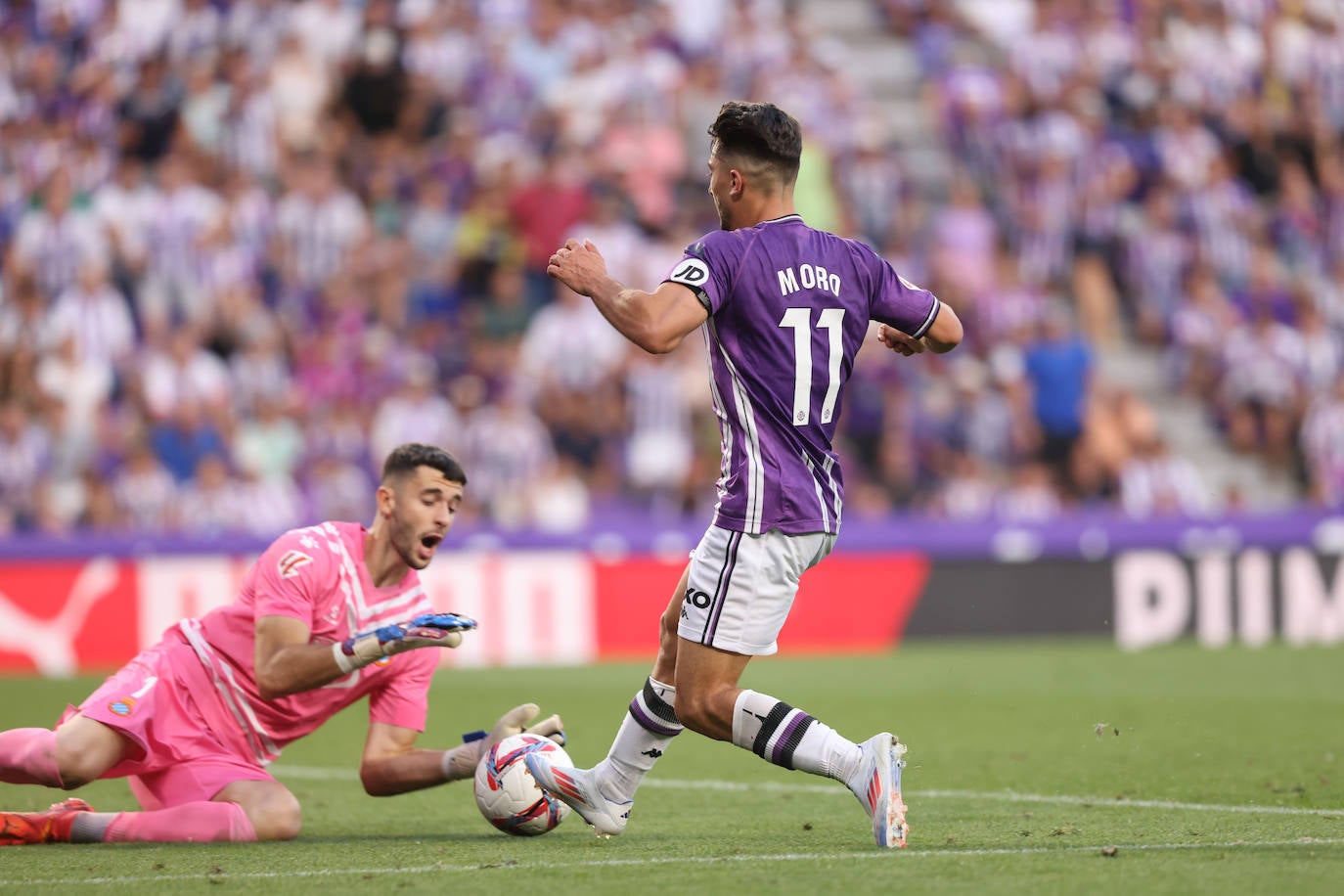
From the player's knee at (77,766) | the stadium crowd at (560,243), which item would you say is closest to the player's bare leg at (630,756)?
the player's knee at (77,766)

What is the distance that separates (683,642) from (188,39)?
528 inches

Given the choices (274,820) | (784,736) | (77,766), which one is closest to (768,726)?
(784,736)

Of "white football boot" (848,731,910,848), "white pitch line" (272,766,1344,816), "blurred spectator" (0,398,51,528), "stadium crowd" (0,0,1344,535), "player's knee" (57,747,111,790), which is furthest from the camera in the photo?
"stadium crowd" (0,0,1344,535)

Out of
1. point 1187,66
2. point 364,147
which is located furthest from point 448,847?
point 1187,66

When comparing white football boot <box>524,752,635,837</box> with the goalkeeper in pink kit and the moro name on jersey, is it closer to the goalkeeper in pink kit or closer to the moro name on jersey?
the goalkeeper in pink kit

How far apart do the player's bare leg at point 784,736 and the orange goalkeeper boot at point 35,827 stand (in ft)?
7.32

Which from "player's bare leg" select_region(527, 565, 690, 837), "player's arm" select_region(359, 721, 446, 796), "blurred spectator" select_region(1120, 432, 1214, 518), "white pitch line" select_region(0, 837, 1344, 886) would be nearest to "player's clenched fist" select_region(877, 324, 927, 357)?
"player's bare leg" select_region(527, 565, 690, 837)

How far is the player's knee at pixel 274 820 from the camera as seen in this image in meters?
6.41

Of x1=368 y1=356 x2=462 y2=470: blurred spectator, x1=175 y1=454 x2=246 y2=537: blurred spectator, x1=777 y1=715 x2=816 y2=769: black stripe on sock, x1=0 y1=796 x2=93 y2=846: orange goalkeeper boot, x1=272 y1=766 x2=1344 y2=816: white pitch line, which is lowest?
x1=272 y1=766 x2=1344 y2=816: white pitch line

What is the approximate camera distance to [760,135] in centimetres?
582

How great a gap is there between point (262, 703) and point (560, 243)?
1048 centimetres

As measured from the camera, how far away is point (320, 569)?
6520 mm

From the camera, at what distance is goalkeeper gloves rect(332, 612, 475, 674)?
18.6ft

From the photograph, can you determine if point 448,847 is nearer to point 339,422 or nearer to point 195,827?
point 195,827
